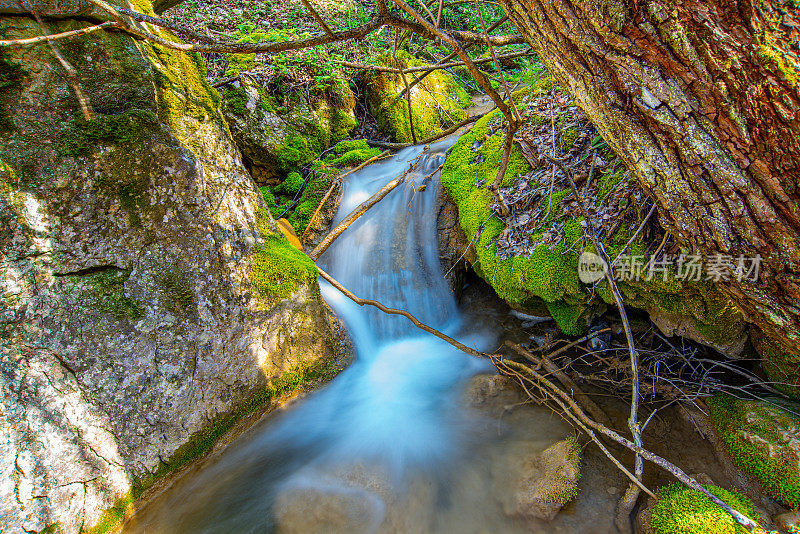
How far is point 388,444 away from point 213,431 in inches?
61.3

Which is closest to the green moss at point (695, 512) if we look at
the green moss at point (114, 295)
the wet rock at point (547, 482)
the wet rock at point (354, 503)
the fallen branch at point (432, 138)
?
the wet rock at point (547, 482)

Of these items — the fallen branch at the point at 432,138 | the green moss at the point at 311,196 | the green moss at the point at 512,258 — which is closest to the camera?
the green moss at the point at 512,258

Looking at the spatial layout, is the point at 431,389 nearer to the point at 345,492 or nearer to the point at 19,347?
the point at 345,492

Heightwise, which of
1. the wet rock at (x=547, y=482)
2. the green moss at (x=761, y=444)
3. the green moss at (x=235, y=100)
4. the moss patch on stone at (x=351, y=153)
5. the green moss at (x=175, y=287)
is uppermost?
the green moss at (x=235, y=100)

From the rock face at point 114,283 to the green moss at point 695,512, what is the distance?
10.1 feet

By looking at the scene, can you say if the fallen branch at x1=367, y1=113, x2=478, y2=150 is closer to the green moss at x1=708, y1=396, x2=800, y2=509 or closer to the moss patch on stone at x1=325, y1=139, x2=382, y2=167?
the moss patch on stone at x1=325, y1=139, x2=382, y2=167

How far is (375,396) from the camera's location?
376 centimetres

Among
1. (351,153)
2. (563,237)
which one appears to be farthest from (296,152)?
(563,237)

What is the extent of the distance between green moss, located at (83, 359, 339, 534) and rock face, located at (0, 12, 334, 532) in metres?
0.03

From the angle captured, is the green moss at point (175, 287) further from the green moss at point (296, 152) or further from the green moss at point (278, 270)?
the green moss at point (296, 152)

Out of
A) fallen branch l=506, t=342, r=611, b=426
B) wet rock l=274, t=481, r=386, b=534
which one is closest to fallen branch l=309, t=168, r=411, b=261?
Result: wet rock l=274, t=481, r=386, b=534

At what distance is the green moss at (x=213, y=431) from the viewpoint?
2.53 m

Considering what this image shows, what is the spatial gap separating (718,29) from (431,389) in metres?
3.42

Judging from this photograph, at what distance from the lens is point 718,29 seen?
4.79 ft
